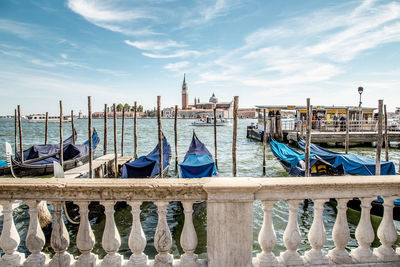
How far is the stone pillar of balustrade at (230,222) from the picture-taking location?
1.64 metres

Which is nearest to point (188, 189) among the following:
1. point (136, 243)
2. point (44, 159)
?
point (136, 243)

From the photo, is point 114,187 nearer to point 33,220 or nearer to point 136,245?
point 136,245

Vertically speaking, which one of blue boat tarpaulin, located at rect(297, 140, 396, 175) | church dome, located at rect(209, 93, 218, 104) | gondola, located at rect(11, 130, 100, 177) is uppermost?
church dome, located at rect(209, 93, 218, 104)

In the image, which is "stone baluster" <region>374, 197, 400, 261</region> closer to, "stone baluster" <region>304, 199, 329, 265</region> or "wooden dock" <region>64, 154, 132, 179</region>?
"stone baluster" <region>304, 199, 329, 265</region>

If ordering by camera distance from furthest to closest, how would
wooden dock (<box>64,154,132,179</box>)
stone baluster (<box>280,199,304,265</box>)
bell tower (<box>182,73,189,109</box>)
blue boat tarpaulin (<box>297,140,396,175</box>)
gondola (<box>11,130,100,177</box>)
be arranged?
bell tower (<box>182,73,189,109</box>)
gondola (<box>11,130,100,177</box>)
wooden dock (<box>64,154,132,179</box>)
blue boat tarpaulin (<box>297,140,396,175</box>)
stone baluster (<box>280,199,304,265</box>)

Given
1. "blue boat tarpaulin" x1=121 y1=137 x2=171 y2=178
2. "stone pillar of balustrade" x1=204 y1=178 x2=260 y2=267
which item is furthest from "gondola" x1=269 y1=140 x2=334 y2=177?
"stone pillar of balustrade" x1=204 y1=178 x2=260 y2=267

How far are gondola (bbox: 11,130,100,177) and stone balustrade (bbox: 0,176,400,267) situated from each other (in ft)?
39.3

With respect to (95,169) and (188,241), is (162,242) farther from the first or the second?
(95,169)

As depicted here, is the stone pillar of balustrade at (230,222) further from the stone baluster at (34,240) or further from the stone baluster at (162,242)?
the stone baluster at (34,240)

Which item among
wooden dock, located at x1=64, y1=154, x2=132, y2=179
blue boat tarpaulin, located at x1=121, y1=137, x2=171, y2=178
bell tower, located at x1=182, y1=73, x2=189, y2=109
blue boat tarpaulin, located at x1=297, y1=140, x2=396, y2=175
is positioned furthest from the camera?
bell tower, located at x1=182, y1=73, x2=189, y2=109

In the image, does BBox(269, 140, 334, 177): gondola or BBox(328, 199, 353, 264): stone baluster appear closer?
BBox(328, 199, 353, 264): stone baluster

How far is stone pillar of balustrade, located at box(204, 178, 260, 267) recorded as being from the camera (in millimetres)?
1640

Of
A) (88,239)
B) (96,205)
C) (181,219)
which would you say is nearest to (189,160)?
(181,219)

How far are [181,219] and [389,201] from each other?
5.59 metres
